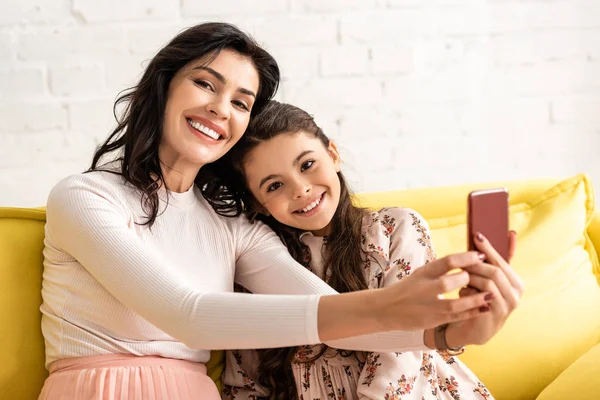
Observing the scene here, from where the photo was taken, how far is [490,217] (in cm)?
112

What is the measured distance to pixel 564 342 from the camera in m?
1.77

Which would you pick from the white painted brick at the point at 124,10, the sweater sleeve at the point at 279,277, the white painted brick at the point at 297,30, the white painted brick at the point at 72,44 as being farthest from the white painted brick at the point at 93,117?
the sweater sleeve at the point at 279,277

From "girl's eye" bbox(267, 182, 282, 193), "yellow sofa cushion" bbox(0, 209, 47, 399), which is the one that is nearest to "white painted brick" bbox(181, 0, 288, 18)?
"girl's eye" bbox(267, 182, 282, 193)

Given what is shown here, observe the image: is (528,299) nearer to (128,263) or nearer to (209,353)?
(209,353)

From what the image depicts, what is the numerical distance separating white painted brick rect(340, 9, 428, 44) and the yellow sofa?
596 millimetres

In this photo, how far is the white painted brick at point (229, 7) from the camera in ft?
7.14

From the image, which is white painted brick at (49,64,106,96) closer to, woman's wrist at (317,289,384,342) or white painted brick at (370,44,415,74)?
white painted brick at (370,44,415,74)

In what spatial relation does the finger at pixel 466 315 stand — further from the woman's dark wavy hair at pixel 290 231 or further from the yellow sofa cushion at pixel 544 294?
the yellow sofa cushion at pixel 544 294

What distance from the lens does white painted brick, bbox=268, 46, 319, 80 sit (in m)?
2.25

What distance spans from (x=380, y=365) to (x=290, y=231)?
37 centimetres

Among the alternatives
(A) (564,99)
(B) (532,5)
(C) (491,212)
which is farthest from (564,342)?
(B) (532,5)

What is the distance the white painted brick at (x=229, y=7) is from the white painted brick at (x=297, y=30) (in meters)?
0.03

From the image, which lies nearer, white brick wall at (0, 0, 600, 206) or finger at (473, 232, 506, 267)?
finger at (473, 232, 506, 267)

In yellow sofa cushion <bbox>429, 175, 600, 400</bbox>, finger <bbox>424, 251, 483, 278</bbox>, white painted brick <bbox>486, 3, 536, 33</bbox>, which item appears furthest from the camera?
white painted brick <bbox>486, 3, 536, 33</bbox>
